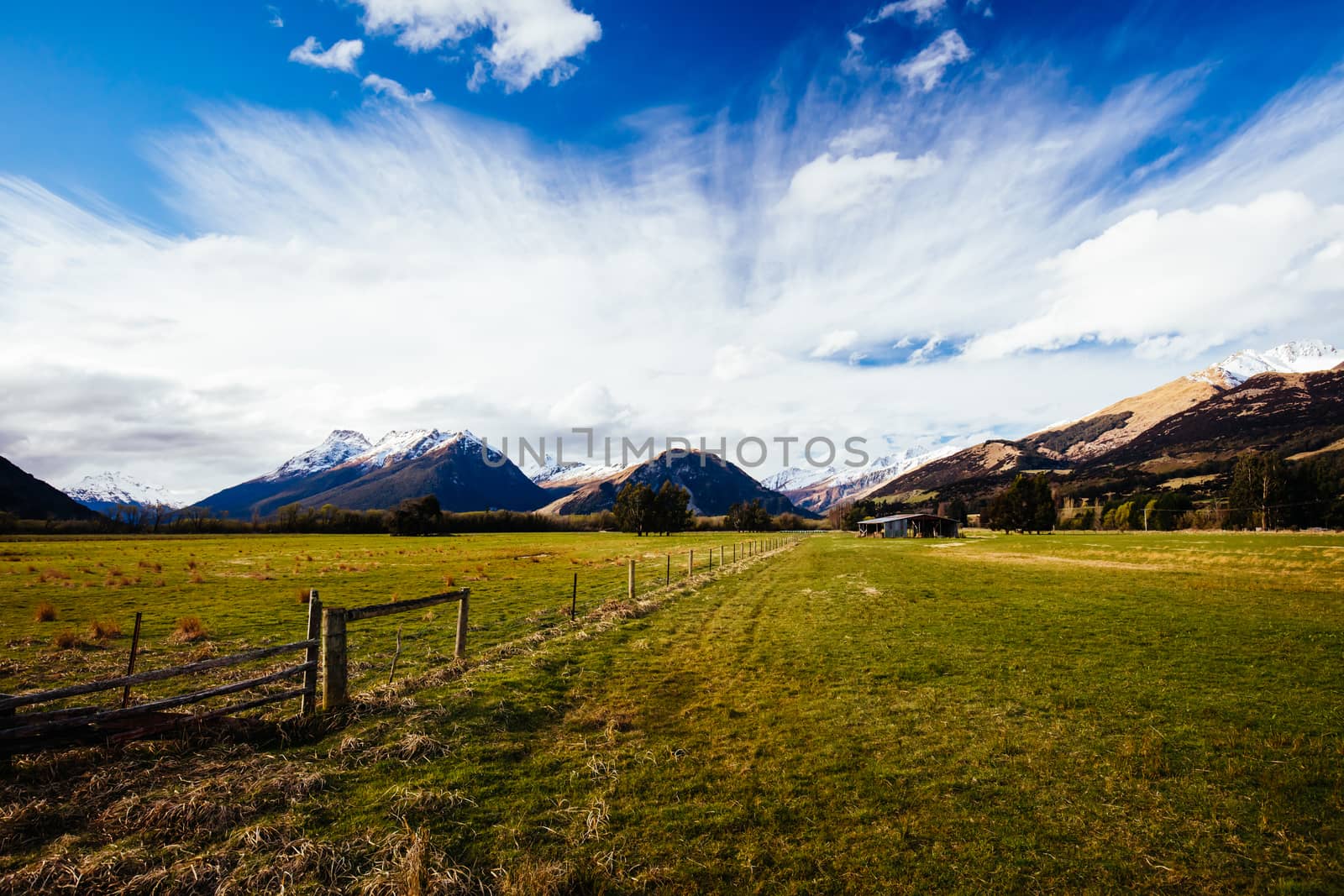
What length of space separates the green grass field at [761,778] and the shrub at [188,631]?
2.49 m

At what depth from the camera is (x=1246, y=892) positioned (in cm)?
544

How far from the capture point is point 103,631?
17.5 meters

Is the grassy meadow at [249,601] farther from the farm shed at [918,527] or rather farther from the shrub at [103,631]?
the farm shed at [918,527]

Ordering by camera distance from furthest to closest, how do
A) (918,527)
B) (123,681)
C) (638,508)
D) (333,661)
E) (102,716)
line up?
(638,508), (918,527), (333,661), (123,681), (102,716)

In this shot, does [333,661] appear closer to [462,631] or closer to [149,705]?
[149,705]

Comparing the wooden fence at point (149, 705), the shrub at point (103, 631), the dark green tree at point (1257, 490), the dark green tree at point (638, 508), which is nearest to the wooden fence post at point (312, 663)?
the wooden fence at point (149, 705)

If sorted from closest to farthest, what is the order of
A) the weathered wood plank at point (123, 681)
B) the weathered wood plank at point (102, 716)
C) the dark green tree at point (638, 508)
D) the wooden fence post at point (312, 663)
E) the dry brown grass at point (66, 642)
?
the weathered wood plank at point (123, 681) → the weathered wood plank at point (102, 716) → the wooden fence post at point (312, 663) → the dry brown grass at point (66, 642) → the dark green tree at point (638, 508)

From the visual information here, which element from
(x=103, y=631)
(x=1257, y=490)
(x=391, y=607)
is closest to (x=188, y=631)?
(x=103, y=631)

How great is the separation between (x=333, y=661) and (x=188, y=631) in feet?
39.9

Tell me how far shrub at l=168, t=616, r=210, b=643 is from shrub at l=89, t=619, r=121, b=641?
56.7 inches

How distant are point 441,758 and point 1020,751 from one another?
9226 millimetres

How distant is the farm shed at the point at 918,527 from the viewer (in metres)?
123

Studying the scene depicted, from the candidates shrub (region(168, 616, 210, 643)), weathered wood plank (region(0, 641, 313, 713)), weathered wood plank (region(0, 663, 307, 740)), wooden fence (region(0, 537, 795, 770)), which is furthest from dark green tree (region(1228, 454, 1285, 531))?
shrub (region(168, 616, 210, 643))

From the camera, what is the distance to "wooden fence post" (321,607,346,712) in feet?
33.4
